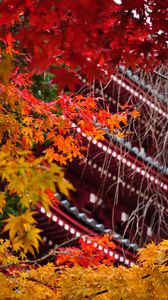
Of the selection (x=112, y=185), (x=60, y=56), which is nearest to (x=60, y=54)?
(x=60, y=56)

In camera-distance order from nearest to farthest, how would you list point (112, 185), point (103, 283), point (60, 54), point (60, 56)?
point (60, 54), point (60, 56), point (103, 283), point (112, 185)

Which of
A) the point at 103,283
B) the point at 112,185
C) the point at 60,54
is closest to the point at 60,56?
the point at 60,54

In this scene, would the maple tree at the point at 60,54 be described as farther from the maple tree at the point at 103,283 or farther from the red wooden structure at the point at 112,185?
the red wooden structure at the point at 112,185

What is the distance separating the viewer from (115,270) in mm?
4441

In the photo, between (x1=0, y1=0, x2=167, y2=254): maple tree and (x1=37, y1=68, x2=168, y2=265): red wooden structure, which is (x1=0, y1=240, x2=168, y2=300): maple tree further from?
(x1=37, y1=68, x2=168, y2=265): red wooden structure

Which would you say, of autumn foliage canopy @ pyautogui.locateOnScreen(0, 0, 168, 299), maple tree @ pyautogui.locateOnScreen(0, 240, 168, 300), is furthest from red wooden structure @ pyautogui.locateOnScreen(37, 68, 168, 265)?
maple tree @ pyautogui.locateOnScreen(0, 240, 168, 300)

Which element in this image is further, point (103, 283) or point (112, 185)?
point (112, 185)

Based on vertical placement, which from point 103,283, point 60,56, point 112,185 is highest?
point 60,56

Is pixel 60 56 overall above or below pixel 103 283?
above

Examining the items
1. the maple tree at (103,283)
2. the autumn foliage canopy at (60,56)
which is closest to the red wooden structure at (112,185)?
the autumn foliage canopy at (60,56)

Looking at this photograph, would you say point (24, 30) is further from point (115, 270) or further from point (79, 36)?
point (115, 270)

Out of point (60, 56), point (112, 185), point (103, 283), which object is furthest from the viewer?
point (112, 185)

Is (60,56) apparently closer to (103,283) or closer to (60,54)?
(60,54)

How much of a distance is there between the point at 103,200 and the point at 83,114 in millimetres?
5666
